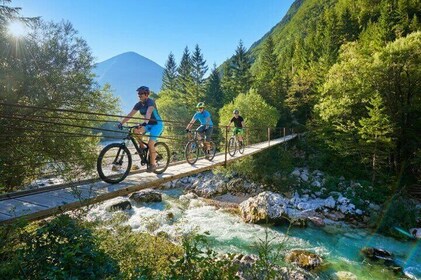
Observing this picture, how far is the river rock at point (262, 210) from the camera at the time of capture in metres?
12.5

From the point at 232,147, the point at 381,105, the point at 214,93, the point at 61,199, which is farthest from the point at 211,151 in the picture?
the point at 214,93

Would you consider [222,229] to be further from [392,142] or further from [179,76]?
[179,76]

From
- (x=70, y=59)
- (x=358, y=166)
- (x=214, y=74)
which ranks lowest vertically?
(x=358, y=166)

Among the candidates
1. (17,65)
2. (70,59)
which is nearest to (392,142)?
(70,59)

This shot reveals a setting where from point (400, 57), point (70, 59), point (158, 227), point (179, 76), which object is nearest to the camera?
point (70, 59)

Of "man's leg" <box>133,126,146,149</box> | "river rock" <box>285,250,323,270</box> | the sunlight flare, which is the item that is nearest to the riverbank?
"river rock" <box>285,250,323,270</box>

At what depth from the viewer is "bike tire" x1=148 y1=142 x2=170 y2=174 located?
572 centimetres

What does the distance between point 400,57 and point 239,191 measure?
1359cm

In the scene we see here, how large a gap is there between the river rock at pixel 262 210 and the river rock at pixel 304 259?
10.2 ft

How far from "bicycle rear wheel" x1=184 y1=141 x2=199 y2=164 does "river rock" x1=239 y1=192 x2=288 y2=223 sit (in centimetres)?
612

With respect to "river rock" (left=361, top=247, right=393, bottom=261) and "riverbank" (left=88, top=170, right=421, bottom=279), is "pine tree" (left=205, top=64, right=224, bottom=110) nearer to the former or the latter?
"riverbank" (left=88, top=170, right=421, bottom=279)

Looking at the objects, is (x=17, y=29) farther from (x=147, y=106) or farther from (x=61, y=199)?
(x=61, y=199)

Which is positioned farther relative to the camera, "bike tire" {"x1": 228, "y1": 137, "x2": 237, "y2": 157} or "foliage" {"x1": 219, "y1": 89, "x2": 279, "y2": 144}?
"foliage" {"x1": 219, "y1": 89, "x2": 279, "y2": 144}

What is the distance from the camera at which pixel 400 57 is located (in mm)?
18031
